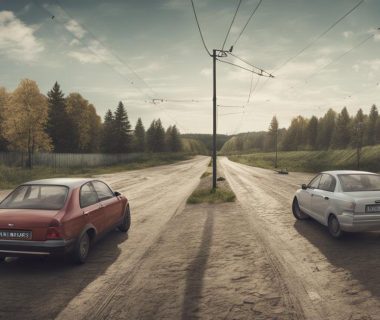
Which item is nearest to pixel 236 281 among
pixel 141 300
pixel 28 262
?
pixel 141 300

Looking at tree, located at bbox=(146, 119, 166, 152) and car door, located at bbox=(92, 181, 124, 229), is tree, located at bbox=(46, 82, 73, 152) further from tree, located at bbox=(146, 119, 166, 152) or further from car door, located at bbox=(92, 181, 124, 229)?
car door, located at bbox=(92, 181, 124, 229)

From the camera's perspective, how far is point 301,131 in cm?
15025

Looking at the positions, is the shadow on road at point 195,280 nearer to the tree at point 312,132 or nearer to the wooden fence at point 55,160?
the wooden fence at point 55,160

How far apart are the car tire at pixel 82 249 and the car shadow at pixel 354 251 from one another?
4.71m

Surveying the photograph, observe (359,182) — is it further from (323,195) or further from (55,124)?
(55,124)

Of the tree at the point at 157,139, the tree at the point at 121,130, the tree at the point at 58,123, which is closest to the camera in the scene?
the tree at the point at 58,123

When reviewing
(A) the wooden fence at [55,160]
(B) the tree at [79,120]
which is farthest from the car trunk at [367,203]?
(B) the tree at [79,120]

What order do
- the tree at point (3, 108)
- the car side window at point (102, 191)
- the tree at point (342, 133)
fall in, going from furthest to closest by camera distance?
the tree at point (342, 133)
the tree at point (3, 108)
the car side window at point (102, 191)

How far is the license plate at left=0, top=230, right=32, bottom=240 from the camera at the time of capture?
21.3ft

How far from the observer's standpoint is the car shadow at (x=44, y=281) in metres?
5.06

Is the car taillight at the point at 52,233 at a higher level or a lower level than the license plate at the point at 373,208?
lower

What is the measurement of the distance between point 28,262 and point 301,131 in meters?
151

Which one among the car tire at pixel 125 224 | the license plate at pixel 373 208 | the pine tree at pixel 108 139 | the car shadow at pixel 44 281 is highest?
the pine tree at pixel 108 139

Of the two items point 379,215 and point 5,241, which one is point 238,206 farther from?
point 5,241
